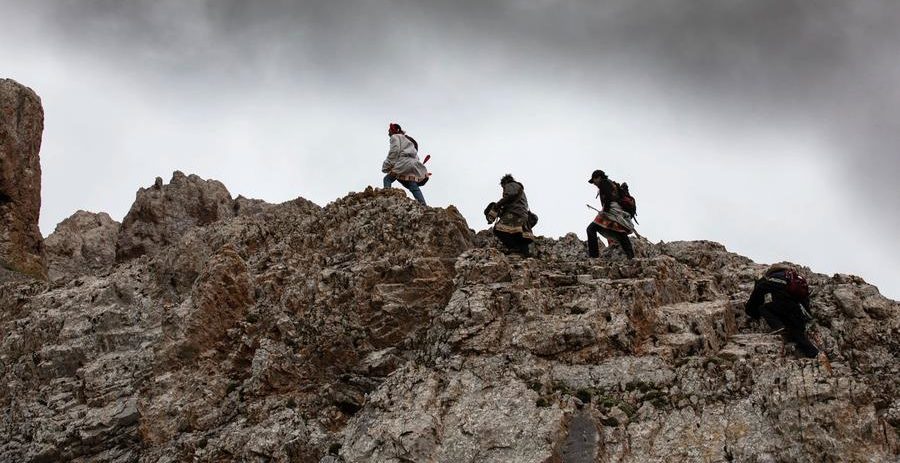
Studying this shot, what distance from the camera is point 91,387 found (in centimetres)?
2362

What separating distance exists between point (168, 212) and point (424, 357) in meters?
22.8

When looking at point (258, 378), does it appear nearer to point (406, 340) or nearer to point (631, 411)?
point (406, 340)

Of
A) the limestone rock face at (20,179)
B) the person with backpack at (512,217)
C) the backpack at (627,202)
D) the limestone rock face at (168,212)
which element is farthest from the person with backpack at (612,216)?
the limestone rock face at (20,179)

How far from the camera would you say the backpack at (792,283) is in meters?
19.6

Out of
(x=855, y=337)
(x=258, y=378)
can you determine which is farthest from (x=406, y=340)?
(x=855, y=337)

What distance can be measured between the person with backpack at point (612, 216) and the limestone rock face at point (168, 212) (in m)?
20.2

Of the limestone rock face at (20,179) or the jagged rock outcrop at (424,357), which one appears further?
the limestone rock face at (20,179)

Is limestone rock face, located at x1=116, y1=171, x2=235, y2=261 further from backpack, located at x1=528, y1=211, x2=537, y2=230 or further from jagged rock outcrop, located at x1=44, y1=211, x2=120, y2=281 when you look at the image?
backpack, located at x1=528, y1=211, x2=537, y2=230

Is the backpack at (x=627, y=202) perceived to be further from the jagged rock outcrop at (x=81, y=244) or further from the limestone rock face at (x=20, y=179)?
the jagged rock outcrop at (x=81, y=244)

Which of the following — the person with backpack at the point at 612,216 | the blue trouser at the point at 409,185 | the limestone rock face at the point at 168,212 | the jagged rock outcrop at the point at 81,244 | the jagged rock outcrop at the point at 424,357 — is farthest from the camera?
the jagged rock outcrop at the point at 81,244

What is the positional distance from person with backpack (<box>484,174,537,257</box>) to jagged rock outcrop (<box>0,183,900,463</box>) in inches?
39.2

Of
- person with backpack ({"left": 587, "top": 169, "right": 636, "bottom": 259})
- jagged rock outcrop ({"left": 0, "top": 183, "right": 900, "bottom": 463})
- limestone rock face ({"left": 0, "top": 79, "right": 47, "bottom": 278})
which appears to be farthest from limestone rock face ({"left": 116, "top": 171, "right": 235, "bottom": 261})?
person with backpack ({"left": 587, "top": 169, "right": 636, "bottom": 259})

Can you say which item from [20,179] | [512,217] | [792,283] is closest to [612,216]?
[512,217]

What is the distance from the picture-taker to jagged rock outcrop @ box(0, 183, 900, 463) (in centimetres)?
1666
